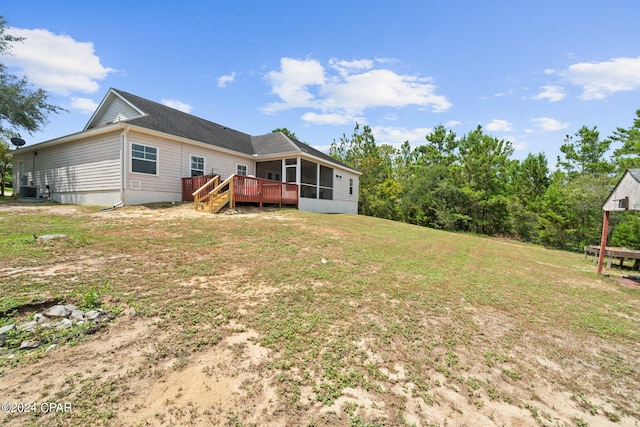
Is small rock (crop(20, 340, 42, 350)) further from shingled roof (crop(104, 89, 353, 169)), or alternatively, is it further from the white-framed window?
the white-framed window

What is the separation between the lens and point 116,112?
13.7 meters

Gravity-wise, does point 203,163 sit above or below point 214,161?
below

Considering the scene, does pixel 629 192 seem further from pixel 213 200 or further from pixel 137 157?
pixel 137 157

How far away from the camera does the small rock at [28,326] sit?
251cm

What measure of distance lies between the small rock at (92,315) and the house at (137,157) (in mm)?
9034

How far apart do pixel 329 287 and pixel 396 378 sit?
79.6 inches

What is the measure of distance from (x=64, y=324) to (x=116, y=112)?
49.4 ft

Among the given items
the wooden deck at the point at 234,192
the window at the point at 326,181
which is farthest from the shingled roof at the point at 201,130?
the window at the point at 326,181

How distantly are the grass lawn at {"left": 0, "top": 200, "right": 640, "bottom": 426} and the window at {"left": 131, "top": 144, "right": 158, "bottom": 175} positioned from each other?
20.1 feet

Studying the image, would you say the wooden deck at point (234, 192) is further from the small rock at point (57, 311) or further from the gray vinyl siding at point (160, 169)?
the small rock at point (57, 311)

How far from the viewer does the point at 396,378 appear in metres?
2.36

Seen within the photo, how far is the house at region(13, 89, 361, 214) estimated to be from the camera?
1105 cm

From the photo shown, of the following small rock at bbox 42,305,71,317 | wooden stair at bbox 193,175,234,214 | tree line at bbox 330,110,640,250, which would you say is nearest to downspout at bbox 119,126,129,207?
wooden stair at bbox 193,175,234,214

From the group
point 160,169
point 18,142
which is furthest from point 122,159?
point 18,142
